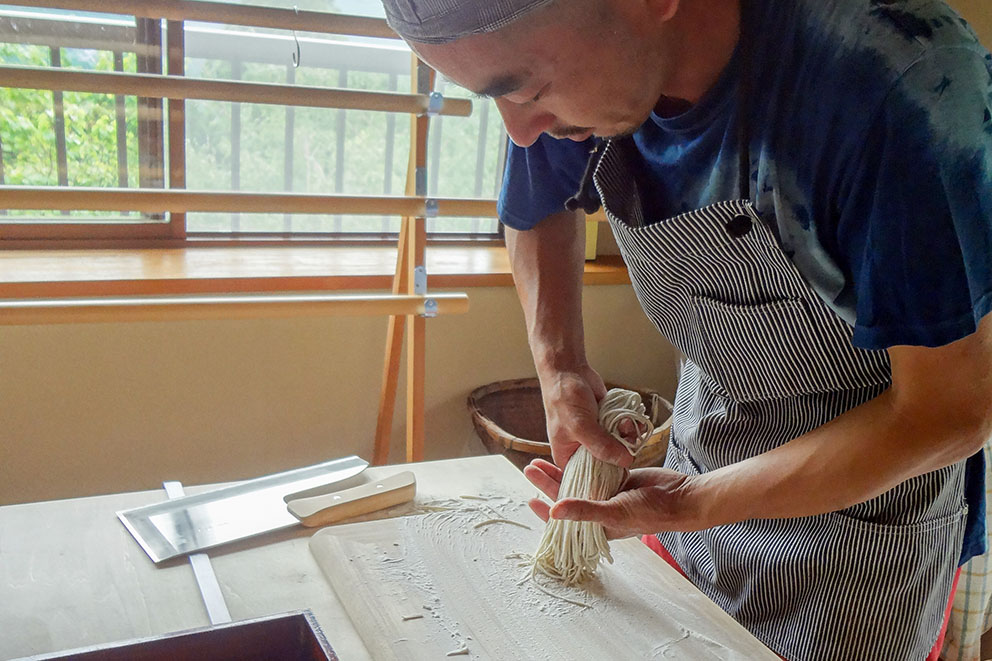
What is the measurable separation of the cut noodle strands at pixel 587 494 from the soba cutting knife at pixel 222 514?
345 mm

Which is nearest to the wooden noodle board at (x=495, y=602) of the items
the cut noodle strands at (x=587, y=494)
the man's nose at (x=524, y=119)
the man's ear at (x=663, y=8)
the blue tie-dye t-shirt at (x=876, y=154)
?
the cut noodle strands at (x=587, y=494)

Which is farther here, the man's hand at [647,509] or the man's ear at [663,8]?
the man's hand at [647,509]

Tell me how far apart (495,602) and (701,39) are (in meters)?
0.64

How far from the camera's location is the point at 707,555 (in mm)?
1137

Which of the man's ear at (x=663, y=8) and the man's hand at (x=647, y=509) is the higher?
the man's ear at (x=663, y=8)

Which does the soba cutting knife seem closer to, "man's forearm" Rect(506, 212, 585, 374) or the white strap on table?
the white strap on table

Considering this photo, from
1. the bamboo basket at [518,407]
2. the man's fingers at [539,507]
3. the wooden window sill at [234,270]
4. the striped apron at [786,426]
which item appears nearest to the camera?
the striped apron at [786,426]

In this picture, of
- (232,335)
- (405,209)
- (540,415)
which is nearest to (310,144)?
(232,335)

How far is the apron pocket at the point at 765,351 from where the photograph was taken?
3.06ft

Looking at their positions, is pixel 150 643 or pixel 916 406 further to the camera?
pixel 916 406

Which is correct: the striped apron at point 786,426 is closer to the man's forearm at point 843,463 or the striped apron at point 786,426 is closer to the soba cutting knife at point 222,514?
the man's forearm at point 843,463

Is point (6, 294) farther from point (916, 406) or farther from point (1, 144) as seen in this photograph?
point (916, 406)

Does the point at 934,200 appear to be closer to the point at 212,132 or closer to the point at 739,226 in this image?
the point at 739,226

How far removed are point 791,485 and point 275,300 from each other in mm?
1138
